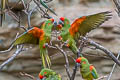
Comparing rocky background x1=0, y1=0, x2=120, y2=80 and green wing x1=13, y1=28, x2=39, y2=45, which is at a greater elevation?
green wing x1=13, y1=28, x2=39, y2=45

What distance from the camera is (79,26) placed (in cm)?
206

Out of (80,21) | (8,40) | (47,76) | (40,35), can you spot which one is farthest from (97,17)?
(8,40)

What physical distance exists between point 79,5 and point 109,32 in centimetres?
62

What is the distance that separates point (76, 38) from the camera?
2.18 meters

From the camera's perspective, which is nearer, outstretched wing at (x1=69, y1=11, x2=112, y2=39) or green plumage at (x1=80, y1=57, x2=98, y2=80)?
green plumage at (x1=80, y1=57, x2=98, y2=80)

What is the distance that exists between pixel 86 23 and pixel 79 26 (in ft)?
0.22

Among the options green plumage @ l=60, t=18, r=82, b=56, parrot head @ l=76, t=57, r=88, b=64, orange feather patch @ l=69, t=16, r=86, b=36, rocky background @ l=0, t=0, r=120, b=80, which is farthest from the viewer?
rocky background @ l=0, t=0, r=120, b=80

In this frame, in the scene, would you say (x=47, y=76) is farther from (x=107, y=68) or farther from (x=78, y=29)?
(x=107, y=68)

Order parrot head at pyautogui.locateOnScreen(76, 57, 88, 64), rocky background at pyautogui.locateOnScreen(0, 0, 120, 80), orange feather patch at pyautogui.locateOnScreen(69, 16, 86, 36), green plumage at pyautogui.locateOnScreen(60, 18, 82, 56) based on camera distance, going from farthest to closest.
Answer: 1. rocky background at pyautogui.locateOnScreen(0, 0, 120, 80)
2. green plumage at pyautogui.locateOnScreen(60, 18, 82, 56)
3. orange feather patch at pyautogui.locateOnScreen(69, 16, 86, 36)
4. parrot head at pyautogui.locateOnScreen(76, 57, 88, 64)

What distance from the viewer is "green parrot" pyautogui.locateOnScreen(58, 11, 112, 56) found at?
2031 millimetres

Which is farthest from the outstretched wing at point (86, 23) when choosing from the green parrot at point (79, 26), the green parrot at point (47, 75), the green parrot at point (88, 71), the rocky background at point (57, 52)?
the rocky background at point (57, 52)

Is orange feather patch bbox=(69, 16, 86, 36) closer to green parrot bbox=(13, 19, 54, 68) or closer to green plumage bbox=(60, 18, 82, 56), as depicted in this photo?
green plumage bbox=(60, 18, 82, 56)

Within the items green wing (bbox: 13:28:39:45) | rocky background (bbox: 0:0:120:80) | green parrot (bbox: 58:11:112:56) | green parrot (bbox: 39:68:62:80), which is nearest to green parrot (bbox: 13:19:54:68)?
green wing (bbox: 13:28:39:45)

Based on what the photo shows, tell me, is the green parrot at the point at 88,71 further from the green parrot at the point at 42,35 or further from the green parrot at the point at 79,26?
the green parrot at the point at 42,35
